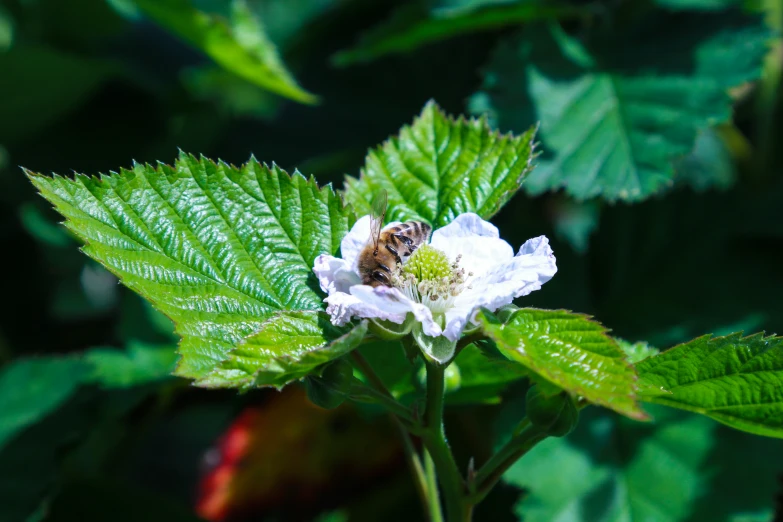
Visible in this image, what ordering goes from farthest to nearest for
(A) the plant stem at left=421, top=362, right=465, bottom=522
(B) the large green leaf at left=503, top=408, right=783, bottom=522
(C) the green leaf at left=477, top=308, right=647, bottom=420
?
(B) the large green leaf at left=503, top=408, right=783, bottom=522
(A) the plant stem at left=421, top=362, right=465, bottom=522
(C) the green leaf at left=477, top=308, right=647, bottom=420

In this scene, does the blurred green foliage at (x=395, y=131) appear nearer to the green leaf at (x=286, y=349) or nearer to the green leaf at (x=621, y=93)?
the green leaf at (x=621, y=93)

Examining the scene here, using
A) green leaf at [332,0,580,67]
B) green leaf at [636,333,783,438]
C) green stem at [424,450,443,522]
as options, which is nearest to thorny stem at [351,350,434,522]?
green stem at [424,450,443,522]

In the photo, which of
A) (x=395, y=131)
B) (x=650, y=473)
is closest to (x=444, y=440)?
(x=650, y=473)

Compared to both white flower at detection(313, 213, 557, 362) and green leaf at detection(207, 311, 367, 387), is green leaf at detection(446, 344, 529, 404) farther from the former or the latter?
green leaf at detection(207, 311, 367, 387)

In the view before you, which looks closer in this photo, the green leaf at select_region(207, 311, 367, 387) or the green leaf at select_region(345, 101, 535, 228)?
the green leaf at select_region(207, 311, 367, 387)

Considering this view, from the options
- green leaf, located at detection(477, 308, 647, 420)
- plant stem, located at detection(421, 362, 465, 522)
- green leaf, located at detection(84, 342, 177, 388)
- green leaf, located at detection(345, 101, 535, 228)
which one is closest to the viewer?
green leaf, located at detection(477, 308, 647, 420)

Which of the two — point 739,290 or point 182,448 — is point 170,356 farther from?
point 739,290
